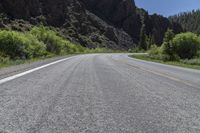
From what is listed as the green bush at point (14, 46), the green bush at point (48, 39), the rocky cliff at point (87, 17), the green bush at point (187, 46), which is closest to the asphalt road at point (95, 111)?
the green bush at point (14, 46)

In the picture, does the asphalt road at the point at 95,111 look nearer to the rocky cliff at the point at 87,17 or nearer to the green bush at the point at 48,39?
the green bush at the point at 48,39

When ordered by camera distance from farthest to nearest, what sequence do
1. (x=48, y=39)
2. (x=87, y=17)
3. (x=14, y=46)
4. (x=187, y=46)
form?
1. (x=87, y=17)
2. (x=187, y=46)
3. (x=48, y=39)
4. (x=14, y=46)

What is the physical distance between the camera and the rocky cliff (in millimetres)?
111050

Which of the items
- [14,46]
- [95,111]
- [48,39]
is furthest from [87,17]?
[95,111]

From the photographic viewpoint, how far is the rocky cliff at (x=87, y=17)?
11105 centimetres

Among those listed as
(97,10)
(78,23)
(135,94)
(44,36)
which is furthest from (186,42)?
(97,10)

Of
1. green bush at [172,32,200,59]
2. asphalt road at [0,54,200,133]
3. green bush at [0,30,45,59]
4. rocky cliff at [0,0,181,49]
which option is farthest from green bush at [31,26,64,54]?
asphalt road at [0,54,200,133]

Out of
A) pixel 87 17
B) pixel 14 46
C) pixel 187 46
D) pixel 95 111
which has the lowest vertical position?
pixel 187 46

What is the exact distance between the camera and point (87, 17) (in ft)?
474

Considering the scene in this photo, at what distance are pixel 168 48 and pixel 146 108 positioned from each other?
67515mm

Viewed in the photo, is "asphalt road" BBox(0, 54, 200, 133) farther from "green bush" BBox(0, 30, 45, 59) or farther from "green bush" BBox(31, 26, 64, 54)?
"green bush" BBox(31, 26, 64, 54)

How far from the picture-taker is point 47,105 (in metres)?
6.43

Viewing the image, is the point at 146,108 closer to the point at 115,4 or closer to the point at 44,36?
the point at 44,36

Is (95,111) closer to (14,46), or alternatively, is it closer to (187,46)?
(14,46)
